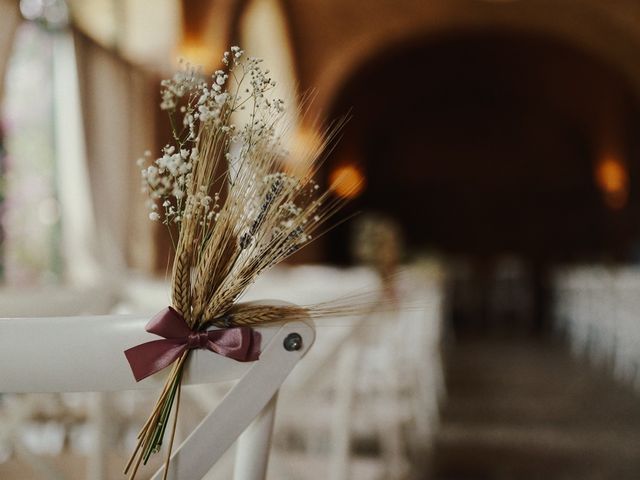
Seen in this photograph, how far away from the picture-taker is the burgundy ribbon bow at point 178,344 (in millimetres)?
944

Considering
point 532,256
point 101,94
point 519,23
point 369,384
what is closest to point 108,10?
point 101,94

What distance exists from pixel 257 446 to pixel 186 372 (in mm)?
138

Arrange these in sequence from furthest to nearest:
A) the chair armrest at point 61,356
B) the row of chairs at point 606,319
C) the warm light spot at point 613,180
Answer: the warm light spot at point 613,180 → the row of chairs at point 606,319 → the chair armrest at point 61,356

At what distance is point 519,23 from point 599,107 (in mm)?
3048

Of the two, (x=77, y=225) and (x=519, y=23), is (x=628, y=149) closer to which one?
(x=519, y=23)

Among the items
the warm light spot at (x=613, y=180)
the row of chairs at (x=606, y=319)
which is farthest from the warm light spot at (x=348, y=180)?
Answer: the warm light spot at (x=613, y=180)

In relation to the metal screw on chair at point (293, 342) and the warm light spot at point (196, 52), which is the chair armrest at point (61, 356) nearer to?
the metal screw on chair at point (293, 342)

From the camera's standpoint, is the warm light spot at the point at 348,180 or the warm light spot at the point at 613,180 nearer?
the warm light spot at the point at 348,180

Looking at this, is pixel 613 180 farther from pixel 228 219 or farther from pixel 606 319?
pixel 228 219

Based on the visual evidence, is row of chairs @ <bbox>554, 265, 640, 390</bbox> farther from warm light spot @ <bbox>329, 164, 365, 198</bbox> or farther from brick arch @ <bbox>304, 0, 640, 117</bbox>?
warm light spot @ <bbox>329, 164, 365, 198</bbox>

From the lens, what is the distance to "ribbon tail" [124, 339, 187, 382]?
0.94 meters

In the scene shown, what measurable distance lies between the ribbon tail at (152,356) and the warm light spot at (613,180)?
13375 mm

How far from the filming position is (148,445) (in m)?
1.00

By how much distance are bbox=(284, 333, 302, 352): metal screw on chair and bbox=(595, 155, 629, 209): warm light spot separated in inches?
523
